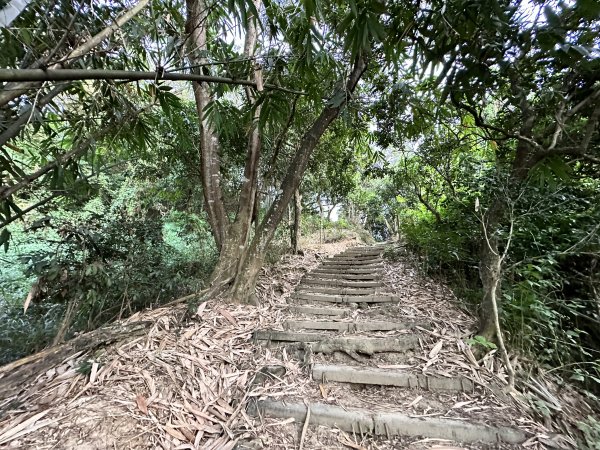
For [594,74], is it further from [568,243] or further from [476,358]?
[476,358]

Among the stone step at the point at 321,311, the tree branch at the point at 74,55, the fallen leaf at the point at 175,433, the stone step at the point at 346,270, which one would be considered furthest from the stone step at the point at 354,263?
the tree branch at the point at 74,55

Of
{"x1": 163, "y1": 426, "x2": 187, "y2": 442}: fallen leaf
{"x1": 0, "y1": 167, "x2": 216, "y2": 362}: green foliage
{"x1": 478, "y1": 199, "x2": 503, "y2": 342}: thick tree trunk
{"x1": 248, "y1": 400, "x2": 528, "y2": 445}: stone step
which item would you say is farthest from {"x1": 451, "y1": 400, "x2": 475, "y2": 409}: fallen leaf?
{"x1": 0, "y1": 167, "x2": 216, "y2": 362}: green foliage

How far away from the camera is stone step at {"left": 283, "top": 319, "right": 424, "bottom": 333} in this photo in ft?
7.66

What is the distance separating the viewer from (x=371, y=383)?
72.9 inches

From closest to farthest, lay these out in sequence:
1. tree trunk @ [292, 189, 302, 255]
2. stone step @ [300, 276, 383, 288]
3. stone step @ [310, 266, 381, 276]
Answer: stone step @ [300, 276, 383, 288]
stone step @ [310, 266, 381, 276]
tree trunk @ [292, 189, 302, 255]

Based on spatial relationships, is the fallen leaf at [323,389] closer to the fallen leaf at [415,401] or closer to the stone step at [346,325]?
the fallen leaf at [415,401]

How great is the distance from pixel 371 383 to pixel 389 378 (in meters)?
0.13

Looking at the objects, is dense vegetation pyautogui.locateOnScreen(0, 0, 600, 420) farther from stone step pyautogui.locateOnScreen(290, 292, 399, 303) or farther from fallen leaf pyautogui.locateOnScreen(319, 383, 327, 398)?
fallen leaf pyautogui.locateOnScreen(319, 383, 327, 398)

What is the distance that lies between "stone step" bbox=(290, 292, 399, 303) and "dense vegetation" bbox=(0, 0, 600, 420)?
0.68 m

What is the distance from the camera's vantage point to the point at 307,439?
149 cm

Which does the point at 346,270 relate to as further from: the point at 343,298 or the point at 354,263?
the point at 343,298

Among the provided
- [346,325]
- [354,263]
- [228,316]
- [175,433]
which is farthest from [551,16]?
[354,263]

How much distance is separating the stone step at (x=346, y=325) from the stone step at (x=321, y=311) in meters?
0.28

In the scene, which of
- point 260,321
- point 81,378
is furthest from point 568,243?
point 81,378
